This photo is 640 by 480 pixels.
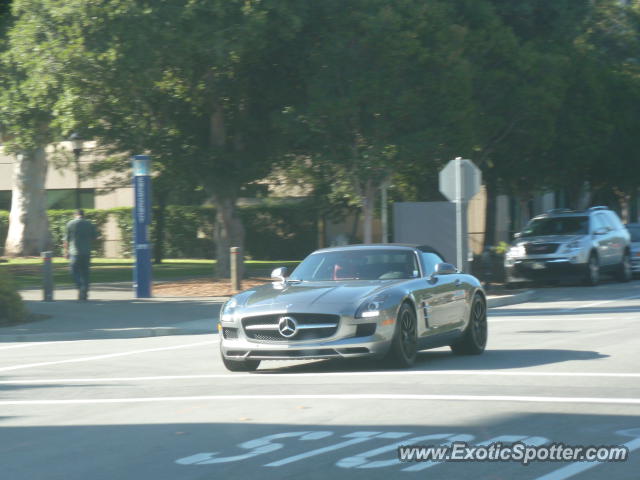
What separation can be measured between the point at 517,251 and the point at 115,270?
47.5ft

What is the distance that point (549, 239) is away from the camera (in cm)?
2802

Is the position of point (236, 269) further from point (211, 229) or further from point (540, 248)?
point (211, 229)

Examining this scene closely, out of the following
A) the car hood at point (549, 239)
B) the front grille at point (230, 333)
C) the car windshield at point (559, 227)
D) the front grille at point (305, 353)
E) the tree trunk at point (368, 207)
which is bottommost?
the front grille at point (305, 353)

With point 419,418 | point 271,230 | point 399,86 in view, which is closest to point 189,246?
point 271,230

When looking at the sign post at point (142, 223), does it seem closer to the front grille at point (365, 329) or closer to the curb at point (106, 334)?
the curb at point (106, 334)

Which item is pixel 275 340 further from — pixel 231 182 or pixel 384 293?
pixel 231 182

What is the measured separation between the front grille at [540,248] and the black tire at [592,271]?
37.8 inches

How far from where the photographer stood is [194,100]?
27.4m

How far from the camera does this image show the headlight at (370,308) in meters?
11.4

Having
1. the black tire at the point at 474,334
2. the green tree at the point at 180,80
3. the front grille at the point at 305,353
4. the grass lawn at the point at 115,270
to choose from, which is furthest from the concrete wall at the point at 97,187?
the front grille at the point at 305,353

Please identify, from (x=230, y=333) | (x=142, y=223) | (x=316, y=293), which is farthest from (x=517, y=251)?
(x=230, y=333)

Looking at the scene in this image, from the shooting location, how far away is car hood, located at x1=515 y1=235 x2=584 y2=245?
2780 centimetres

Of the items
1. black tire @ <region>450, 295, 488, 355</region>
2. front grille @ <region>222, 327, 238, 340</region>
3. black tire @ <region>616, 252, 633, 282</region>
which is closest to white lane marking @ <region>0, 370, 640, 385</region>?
front grille @ <region>222, 327, 238, 340</region>

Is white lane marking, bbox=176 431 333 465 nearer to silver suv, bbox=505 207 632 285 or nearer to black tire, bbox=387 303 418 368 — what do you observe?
black tire, bbox=387 303 418 368
